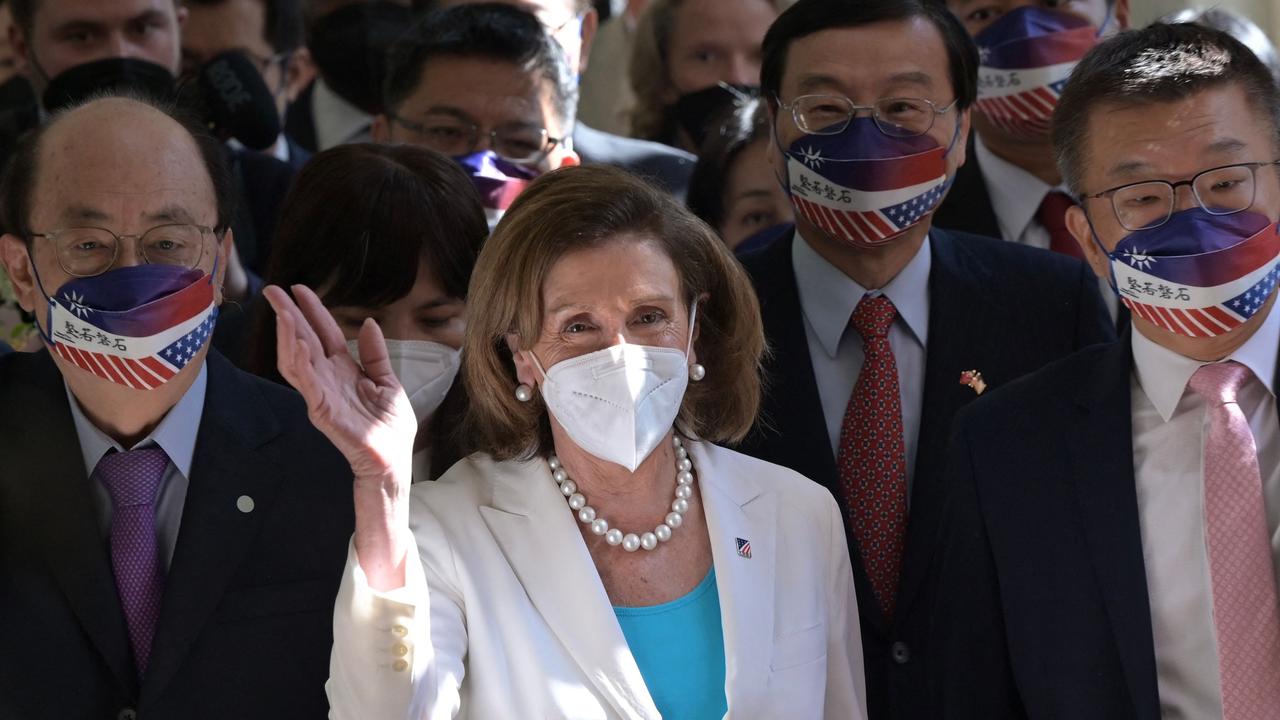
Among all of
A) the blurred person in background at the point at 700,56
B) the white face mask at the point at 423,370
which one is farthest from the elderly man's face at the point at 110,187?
the blurred person in background at the point at 700,56

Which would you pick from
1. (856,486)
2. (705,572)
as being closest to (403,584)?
(705,572)

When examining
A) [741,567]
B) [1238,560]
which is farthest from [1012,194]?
[741,567]

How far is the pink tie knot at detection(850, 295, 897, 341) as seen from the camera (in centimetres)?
401

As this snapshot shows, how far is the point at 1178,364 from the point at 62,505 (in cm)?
215

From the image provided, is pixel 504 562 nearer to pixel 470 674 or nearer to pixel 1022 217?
pixel 470 674

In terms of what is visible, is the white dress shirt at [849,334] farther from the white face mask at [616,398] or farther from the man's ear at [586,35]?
the man's ear at [586,35]

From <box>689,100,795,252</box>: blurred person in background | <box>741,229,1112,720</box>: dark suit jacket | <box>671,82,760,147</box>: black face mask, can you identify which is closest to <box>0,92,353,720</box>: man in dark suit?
<box>741,229,1112,720</box>: dark suit jacket

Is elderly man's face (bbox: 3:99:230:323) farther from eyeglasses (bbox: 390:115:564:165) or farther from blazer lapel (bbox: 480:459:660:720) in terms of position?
eyeglasses (bbox: 390:115:564:165)

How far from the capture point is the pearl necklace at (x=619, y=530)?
3285mm

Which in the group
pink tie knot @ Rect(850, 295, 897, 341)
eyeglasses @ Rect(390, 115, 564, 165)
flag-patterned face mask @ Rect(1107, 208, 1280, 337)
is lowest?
eyeglasses @ Rect(390, 115, 564, 165)

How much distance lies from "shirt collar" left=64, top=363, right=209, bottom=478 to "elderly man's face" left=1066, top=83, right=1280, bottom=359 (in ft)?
5.98

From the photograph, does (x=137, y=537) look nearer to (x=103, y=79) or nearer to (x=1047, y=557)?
(x=1047, y=557)

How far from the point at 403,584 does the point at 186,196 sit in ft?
3.47

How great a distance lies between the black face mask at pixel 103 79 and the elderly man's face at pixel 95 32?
0.12 meters
